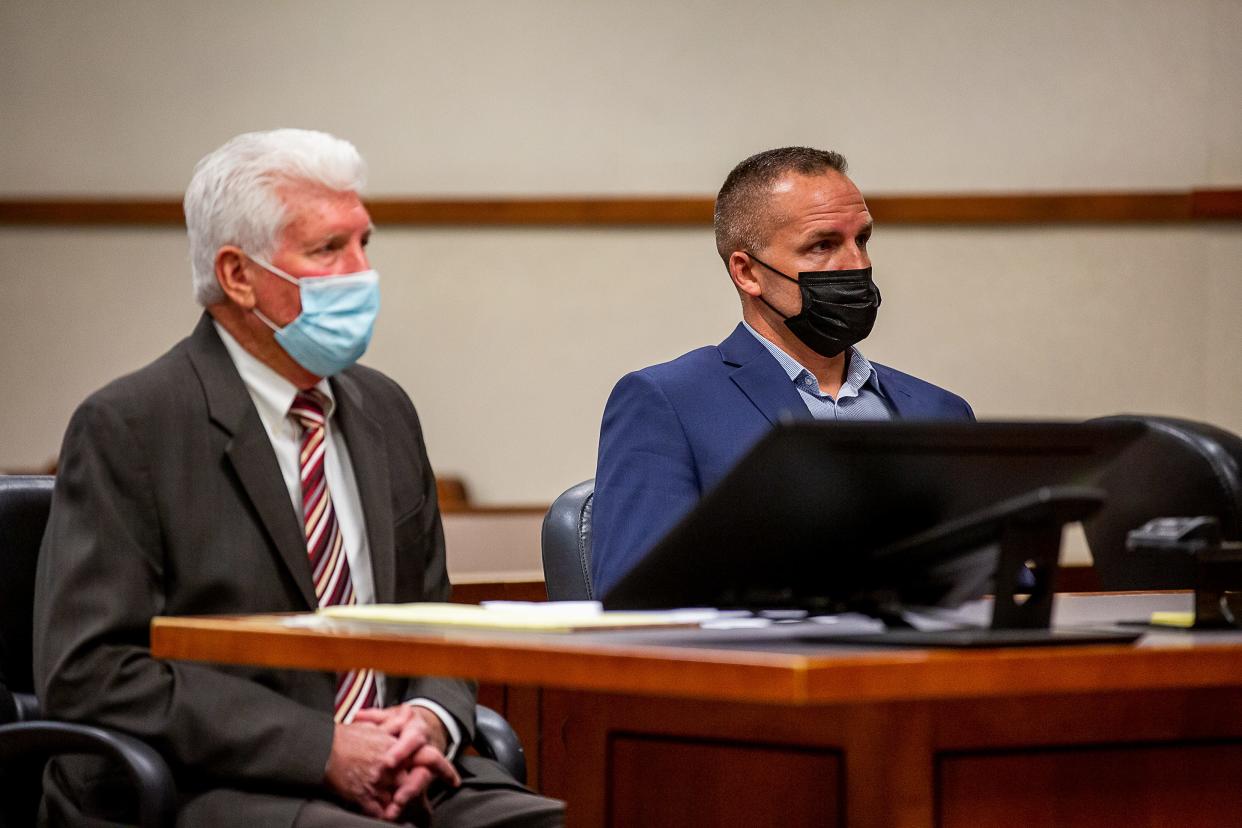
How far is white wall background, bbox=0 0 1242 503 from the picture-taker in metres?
5.76

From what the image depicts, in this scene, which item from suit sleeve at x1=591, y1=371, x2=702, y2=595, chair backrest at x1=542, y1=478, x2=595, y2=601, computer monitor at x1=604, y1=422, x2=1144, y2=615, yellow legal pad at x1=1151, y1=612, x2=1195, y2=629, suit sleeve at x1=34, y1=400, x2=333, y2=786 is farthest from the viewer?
chair backrest at x1=542, y1=478, x2=595, y2=601

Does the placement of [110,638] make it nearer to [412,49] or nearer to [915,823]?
[915,823]

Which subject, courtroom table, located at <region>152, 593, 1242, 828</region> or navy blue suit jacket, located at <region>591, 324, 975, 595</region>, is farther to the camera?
navy blue suit jacket, located at <region>591, 324, 975, 595</region>

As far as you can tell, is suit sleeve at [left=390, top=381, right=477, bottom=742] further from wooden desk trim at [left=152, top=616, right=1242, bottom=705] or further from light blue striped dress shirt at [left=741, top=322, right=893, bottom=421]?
light blue striped dress shirt at [left=741, top=322, right=893, bottom=421]

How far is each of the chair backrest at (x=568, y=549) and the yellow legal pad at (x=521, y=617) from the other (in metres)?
0.83

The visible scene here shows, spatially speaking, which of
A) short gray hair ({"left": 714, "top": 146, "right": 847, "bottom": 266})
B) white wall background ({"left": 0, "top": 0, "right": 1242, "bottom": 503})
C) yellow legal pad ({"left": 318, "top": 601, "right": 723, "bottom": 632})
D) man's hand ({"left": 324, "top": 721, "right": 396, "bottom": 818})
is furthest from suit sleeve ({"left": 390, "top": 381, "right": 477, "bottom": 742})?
white wall background ({"left": 0, "top": 0, "right": 1242, "bottom": 503})

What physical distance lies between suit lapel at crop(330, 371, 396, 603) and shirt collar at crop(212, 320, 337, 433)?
4cm

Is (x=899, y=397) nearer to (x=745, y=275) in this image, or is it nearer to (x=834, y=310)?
(x=834, y=310)

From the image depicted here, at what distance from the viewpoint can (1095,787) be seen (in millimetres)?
1301

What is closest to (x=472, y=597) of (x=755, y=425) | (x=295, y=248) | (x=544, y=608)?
(x=755, y=425)

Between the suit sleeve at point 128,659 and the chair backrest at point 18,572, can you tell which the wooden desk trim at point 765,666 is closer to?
the suit sleeve at point 128,659

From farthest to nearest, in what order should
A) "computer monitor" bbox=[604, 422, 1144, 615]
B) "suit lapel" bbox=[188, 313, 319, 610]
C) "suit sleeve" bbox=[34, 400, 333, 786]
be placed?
1. "suit lapel" bbox=[188, 313, 319, 610]
2. "suit sleeve" bbox=[34, 400, 333, 786]
3. "computer monitor" bbox=[604, 422, 1144, 615]

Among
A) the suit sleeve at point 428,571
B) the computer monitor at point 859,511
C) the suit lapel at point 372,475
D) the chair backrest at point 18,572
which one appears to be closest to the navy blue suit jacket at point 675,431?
the suit sleeve at point 428,571

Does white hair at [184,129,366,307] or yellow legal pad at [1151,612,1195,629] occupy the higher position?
white hair at [184,129,366,307]
